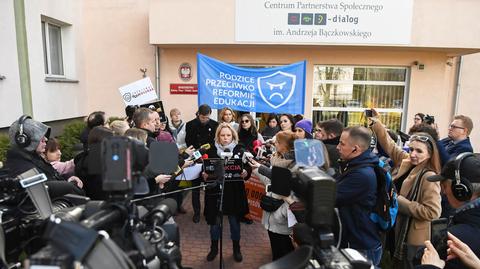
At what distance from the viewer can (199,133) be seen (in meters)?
5.39

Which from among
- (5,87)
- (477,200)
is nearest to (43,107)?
(5,87)

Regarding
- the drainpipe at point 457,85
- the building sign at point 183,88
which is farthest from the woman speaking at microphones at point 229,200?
the drainpipe at point 457,85

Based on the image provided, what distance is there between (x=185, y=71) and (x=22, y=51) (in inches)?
146

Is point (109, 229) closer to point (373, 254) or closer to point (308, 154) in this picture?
point (308, 154)

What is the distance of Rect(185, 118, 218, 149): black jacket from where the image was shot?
5312mm

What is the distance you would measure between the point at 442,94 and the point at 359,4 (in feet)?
11.3

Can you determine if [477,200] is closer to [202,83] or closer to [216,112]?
[202,83]

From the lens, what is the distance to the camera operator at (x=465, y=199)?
176cm

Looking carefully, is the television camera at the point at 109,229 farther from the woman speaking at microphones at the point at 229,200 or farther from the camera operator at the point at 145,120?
the woman speaking at microphones at the point at 229,200

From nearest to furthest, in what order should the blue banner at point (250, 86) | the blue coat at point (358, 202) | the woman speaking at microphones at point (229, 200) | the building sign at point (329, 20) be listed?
the blue coat at point (358, 202) < the woman speaking at microphones at point (229, 200) < the blue banner at point (250, 86) < the building sign at point (329, 20)

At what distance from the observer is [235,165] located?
12.0 ft

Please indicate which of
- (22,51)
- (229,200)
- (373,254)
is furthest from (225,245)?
(22,51)

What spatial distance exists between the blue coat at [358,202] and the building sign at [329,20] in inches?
215

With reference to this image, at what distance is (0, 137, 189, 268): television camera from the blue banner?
381cm
